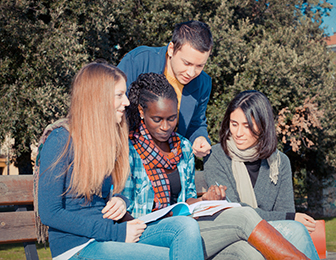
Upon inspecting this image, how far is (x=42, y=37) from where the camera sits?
6.56 metres

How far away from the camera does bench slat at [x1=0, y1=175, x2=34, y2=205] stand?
2479 mm

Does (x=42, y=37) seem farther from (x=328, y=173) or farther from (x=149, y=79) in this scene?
(x=328, y=173)

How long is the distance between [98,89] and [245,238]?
50.6 inches

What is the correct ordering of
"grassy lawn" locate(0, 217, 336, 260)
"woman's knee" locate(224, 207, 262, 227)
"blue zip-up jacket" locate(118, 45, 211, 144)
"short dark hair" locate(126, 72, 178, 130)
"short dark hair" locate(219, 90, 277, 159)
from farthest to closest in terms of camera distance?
1. "grassy lawn" locate(0, 217, 336, 260)
2. "blue zip-up jacket" locate(118, 45, 211, 144)
3. "short dark hair" locate(219, 90, 277, 159)
4. "short dark hair" locate(126, 72, 178, 130)
5. "woman's knee" locate(224, 207, 262, 227)

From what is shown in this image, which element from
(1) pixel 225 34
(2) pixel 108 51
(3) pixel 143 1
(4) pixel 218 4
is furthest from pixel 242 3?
(2) pixel 108 51

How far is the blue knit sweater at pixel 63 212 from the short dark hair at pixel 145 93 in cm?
70

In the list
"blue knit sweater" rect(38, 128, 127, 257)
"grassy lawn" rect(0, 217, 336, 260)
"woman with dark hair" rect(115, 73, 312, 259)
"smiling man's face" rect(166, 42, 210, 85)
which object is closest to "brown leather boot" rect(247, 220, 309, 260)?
"woman with dark hair" rect(115, 73, 312, 259)

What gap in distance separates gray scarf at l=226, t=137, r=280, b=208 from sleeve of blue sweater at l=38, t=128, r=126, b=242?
121cm

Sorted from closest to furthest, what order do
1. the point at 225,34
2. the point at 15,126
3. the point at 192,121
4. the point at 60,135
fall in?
the point at 60,135, the point at 192,121, the point at 15,126, the point at 225,34

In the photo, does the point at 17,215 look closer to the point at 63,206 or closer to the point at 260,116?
the point at 63,206

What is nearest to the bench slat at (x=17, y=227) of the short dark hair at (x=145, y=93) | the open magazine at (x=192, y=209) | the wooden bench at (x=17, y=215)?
the wooden bench at (x=17, y=215)

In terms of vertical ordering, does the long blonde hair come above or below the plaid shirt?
above

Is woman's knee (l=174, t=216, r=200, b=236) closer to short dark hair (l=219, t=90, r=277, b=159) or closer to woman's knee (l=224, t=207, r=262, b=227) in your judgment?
woman's knee (l=224, t=207, r=262, b=227)

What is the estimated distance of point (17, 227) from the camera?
2.54 meters
